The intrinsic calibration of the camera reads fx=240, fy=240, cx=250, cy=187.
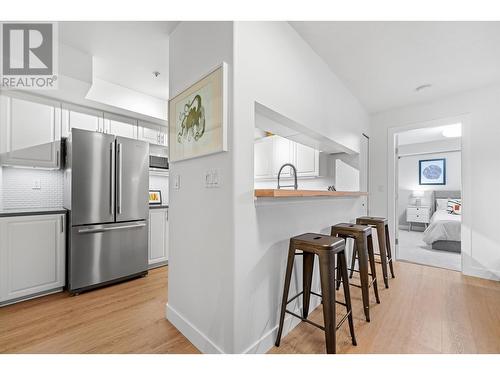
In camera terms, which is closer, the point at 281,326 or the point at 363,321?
the point at 281,326

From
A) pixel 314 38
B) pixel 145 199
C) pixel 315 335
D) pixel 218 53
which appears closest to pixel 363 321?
pixel 315 335

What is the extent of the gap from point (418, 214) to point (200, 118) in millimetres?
7067

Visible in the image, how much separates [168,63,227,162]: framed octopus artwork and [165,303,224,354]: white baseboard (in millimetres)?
1199

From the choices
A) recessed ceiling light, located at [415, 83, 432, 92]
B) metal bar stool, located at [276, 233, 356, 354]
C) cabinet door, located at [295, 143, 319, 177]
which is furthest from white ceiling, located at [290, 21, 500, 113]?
A: metal bar stool, located at [276, 233, 356, 354]

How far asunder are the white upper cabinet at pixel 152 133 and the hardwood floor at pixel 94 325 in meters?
2.05

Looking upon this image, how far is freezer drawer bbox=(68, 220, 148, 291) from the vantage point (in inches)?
97.9

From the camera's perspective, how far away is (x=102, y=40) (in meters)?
2.19

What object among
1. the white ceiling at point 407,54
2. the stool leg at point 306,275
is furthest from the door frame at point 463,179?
the stool leg at point 306,275

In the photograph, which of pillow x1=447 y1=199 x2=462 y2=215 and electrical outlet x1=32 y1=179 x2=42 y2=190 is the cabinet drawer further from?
electrical outlet x1=32 y1=179 x2=42 y2=190

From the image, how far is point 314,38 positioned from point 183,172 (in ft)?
5.41

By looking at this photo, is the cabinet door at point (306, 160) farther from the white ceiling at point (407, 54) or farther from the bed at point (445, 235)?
the bed at point (445, 235)

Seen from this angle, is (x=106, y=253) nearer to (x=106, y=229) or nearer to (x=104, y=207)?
(x=106, y=229)

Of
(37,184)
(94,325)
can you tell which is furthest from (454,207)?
(37,184)
